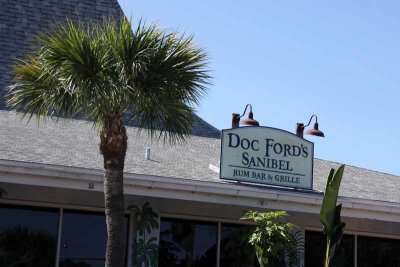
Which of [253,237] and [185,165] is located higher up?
[185,165]

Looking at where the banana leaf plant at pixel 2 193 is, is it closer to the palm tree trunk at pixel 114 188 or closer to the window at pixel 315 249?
the palm tree trunk at pixel 114 188

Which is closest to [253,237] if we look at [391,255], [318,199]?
[318,199]

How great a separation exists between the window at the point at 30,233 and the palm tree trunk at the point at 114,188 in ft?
9.60

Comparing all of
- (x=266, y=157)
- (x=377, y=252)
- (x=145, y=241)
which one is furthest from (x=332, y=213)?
(x=377, y=252)

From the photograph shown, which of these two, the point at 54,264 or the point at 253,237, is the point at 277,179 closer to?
the point at 253,237

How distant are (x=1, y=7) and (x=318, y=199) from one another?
1345 cm

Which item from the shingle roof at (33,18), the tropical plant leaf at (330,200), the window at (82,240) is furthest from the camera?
the shingle roof at (33,18)

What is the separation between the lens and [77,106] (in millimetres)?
10930

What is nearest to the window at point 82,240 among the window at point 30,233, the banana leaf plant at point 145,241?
the window at point 30,233

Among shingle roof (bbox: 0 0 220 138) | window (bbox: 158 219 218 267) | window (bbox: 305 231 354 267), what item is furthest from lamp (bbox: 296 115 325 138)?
shingle roof (bbox: 0 0 220 138)

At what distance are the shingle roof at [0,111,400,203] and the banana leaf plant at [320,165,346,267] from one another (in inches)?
70.8

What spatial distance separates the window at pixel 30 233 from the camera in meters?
13.1

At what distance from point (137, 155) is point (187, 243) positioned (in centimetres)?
189

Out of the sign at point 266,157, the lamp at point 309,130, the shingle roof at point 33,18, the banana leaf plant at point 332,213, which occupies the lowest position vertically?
the banana leaf plant at point 332,213
